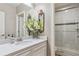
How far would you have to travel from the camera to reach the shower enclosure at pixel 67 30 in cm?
323

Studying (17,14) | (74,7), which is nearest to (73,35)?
(74,7)

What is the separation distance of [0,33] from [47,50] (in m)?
1.22

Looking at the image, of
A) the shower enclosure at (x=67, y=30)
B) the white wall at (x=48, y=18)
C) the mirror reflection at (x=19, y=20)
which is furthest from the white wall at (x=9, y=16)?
the shower enclosure at (x=67, y=30)

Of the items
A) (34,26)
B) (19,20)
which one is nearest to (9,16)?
(19,20)

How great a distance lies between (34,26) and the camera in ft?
7.43

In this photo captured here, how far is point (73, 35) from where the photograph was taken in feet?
10.9

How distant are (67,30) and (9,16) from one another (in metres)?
2.34

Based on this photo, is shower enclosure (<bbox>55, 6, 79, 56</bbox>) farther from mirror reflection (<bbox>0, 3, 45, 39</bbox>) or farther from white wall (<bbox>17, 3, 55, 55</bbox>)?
mirror reflection (<bbox>0, 3, 45, 39</bbox>)

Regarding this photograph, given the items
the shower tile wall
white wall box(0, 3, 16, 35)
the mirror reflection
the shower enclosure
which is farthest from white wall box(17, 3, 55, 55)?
the shower tile wall

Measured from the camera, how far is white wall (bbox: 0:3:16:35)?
155 cm

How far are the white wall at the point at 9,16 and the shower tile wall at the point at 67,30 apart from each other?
2.18 metres

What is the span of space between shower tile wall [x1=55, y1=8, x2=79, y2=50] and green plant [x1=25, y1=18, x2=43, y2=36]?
142cm

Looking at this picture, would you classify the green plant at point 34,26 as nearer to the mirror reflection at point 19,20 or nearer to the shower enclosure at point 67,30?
the mirror reflection at point 19,20

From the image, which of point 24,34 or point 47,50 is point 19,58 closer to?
point 24,34
